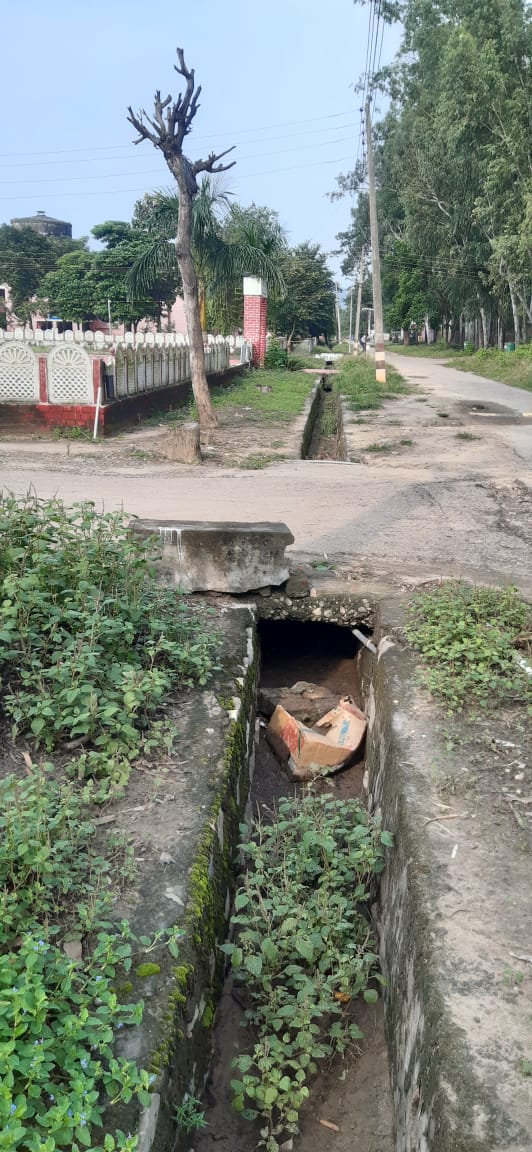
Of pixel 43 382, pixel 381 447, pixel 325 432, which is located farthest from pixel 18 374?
pixel 325 432

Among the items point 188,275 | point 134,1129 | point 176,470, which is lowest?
point 134,1129

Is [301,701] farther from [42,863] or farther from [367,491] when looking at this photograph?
[367,491]

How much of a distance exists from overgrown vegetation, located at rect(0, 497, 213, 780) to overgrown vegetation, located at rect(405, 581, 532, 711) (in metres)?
1.05

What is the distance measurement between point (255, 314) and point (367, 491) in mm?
21054

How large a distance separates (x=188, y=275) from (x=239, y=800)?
1037 cm

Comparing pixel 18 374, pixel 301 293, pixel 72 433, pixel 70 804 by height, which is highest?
pixel 301 293

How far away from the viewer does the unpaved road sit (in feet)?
Result: 19.1

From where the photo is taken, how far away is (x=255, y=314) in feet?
90.0

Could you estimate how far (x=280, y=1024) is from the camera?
248cm

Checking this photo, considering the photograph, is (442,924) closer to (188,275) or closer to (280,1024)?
(280,1024)

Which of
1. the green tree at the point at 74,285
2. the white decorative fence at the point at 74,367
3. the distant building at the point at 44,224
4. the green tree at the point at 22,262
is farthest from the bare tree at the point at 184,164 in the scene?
the distant building at the point at 44,224

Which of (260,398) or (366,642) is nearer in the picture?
(366,642)

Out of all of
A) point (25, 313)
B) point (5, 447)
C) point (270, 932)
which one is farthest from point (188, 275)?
point (25, 313)

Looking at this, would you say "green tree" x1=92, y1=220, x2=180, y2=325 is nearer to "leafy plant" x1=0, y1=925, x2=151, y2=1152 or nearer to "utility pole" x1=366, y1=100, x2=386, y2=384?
"utility pole" x1=366, y1=100, x2=386, y2=384
